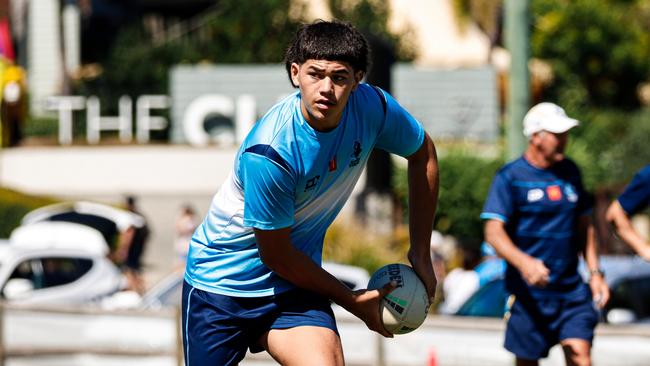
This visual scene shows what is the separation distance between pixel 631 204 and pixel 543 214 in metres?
0.50

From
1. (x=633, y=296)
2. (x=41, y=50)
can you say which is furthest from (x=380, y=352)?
(x=41, y=50)

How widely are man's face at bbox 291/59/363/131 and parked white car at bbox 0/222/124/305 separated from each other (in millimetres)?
9995

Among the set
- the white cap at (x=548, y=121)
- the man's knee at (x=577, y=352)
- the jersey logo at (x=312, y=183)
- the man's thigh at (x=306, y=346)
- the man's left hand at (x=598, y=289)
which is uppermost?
the jersey logo at (x=312, y=183)

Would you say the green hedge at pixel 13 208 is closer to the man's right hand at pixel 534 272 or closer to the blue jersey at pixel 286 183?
the man's right hand at pixel 534 272

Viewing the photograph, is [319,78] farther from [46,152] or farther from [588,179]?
[46,152]

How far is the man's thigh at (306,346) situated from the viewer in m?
5.02

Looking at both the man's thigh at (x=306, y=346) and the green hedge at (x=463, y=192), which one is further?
the green hedge at (x=463, y=192)

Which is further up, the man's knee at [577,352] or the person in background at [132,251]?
the man's knee at [577,352]

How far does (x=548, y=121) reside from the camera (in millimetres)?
7562

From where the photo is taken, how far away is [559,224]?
25.0 ft

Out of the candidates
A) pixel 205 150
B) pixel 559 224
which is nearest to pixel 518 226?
pixel 559 224

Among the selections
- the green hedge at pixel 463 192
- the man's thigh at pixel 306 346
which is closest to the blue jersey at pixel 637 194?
the man's thigh at pixel 306 346

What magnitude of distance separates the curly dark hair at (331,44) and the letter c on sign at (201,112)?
26624mm

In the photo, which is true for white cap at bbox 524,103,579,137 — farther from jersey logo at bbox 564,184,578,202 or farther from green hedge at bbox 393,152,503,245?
green hedge at bbox 393,152,503,245
